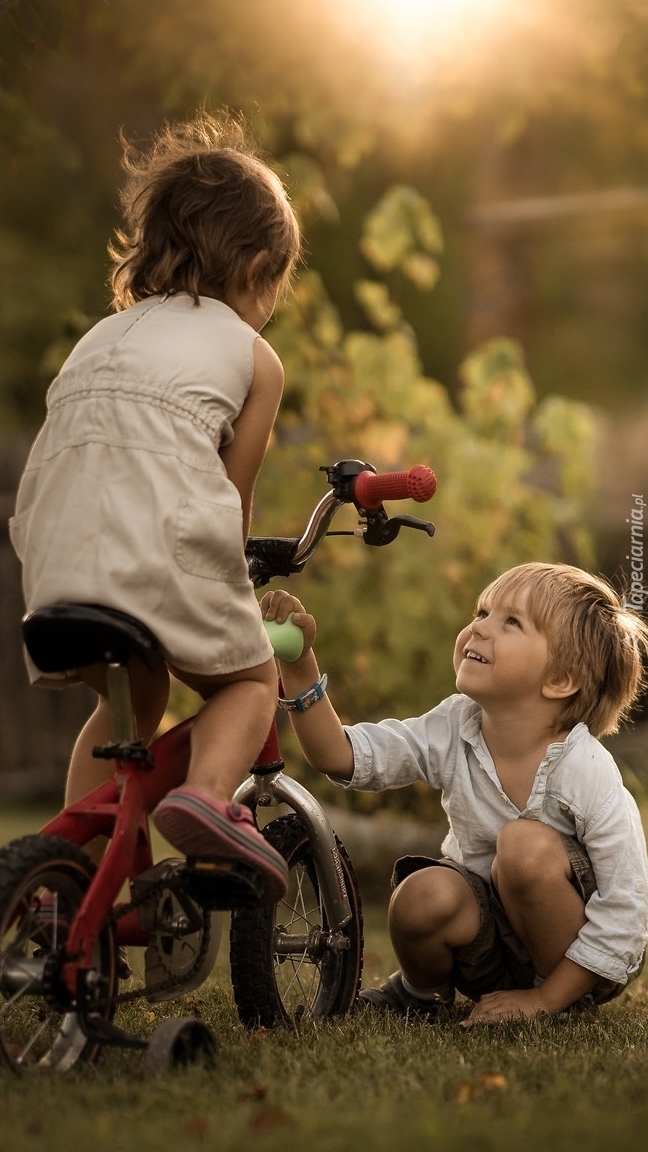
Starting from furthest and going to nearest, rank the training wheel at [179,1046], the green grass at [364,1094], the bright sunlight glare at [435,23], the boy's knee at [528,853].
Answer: the bright sunlight glare at [435,23], the boy's knee at [528,853], the training wheel at [179,1046], the green grass at [364,1094]

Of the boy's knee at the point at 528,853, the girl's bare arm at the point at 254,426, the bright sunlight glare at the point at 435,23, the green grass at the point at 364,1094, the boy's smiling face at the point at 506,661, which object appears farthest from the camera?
the bright sunlight glare at the point at 435,23

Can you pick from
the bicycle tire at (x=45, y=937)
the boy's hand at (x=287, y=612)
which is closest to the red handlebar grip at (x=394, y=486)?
the boy's hand at (x=287, y=612)

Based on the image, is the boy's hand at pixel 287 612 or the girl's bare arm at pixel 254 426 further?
the boy's hand at pixel 287 612

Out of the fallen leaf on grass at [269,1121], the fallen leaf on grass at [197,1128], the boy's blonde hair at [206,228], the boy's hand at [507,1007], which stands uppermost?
the boy's blonde hair at [206,228]

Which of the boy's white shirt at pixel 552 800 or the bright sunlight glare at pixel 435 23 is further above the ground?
the bright sunlight glare at pixel 435 23

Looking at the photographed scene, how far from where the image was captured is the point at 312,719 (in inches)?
114

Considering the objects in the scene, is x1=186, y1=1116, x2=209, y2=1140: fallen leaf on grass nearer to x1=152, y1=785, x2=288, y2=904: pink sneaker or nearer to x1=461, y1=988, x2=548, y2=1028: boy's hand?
x1=152, y1=785, x2=288, y2=904: pink sneaker

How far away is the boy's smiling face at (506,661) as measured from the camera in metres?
2.93

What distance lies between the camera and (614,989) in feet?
9.50

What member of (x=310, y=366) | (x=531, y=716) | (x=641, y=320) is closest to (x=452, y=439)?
(x=310, y=366)

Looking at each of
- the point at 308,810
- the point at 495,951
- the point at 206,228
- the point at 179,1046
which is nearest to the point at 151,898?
the point at 179,1046

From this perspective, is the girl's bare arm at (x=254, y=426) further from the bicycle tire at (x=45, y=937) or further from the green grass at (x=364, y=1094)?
the green grass at (x=364, y=1094)

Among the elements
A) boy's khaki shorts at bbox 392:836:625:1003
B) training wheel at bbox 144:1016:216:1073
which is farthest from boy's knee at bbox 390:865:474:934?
training wheel at bbox 144:1016:216:1073

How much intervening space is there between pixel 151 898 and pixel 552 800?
2.98 feet
